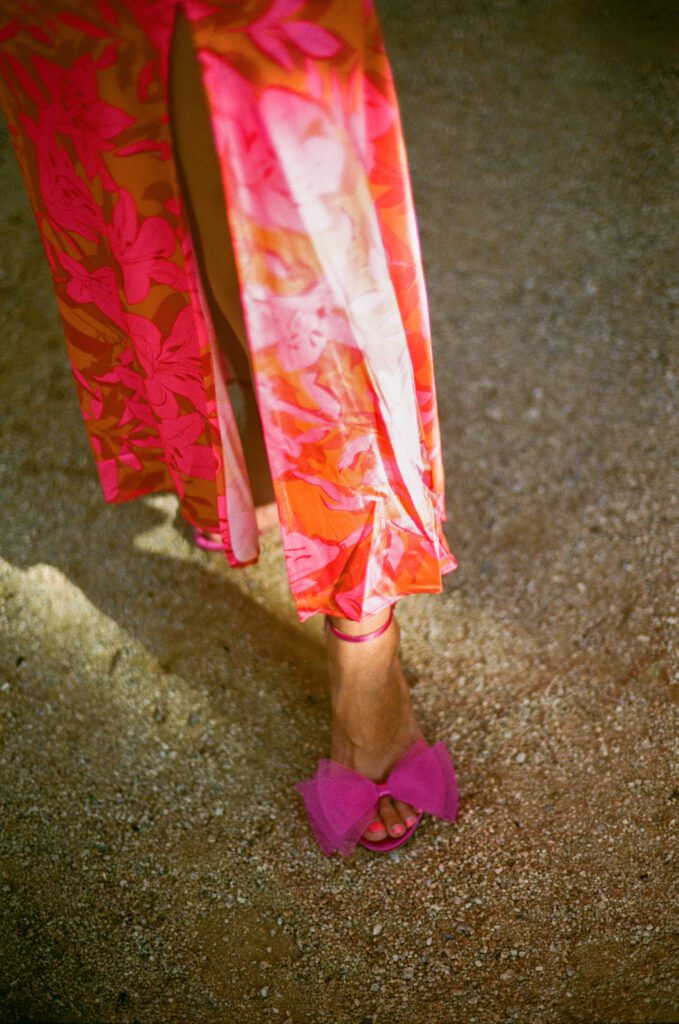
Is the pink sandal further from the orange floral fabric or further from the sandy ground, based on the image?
the orange floral fabric

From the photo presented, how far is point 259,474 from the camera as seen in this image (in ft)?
4.07

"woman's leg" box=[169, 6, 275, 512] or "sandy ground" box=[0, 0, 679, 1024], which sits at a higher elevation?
"woman's leg" box=[169, 6, 275, 512]

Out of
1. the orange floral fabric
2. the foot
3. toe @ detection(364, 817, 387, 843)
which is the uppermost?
the orange floral fabric

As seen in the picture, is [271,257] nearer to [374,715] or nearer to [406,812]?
[374,715]

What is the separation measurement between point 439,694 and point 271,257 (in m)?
0.74

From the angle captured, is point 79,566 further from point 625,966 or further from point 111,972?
point 625,966

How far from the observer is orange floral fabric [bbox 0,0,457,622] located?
64 centimetres

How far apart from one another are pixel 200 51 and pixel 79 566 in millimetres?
907

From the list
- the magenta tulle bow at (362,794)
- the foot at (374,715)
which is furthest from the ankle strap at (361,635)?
the magenta tulle bow at (362,794)

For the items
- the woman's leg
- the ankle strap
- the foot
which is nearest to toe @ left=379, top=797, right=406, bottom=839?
the foot

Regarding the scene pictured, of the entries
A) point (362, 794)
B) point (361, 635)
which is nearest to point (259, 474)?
point (361, 635)

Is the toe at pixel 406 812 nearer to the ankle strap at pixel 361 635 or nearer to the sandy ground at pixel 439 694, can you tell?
the sandy ground at pixel 439 694

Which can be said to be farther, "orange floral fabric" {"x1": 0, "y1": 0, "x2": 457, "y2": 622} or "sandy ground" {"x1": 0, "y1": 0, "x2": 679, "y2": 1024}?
"sandy ground" {"x1": 0, "y1": 0, "x2": 679, "y2": 1024}

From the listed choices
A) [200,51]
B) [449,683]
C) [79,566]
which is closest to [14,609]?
[79,566]
